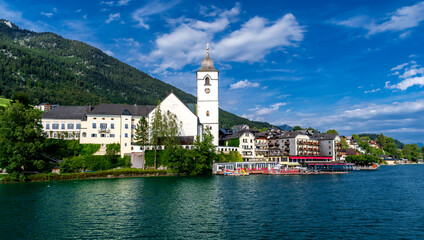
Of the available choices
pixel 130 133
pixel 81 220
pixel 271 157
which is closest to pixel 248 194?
pixel 81 220

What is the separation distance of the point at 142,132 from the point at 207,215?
53.2 meters

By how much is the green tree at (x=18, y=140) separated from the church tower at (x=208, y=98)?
46.1m

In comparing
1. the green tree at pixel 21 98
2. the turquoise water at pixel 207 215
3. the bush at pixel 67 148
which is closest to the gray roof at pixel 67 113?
the green tree at pixel 21 98

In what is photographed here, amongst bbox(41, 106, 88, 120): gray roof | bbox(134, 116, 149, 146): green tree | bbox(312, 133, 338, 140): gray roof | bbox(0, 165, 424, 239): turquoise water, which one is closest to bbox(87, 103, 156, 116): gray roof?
bbox(41, 106, 88, 120): gray roof

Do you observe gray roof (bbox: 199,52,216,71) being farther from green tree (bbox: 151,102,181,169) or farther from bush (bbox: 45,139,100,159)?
bush (bbox: 45,139,100,159)

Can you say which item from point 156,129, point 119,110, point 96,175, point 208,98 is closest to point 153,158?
point 156,129

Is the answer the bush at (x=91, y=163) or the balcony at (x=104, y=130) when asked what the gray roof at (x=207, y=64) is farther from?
the bush at (x=91, y=163)

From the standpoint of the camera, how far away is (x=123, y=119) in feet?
282

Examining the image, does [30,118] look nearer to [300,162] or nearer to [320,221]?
[320,221]

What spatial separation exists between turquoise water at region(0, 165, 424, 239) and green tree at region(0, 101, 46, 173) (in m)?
17.5

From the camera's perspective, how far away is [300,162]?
118562 millimetres

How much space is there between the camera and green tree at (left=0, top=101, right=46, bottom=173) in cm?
6031

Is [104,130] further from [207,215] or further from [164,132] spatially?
[207,215]

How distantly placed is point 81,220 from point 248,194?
82.5ft
